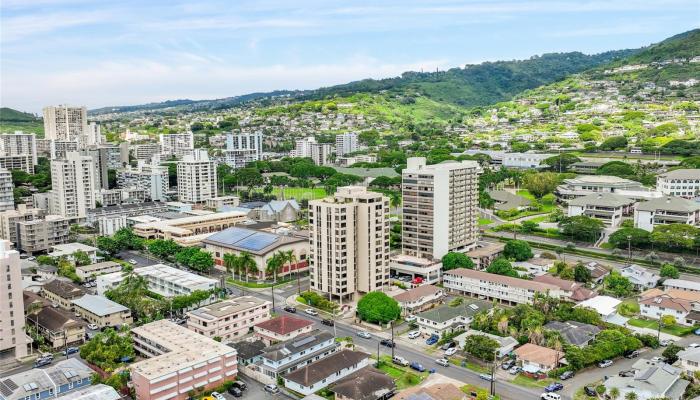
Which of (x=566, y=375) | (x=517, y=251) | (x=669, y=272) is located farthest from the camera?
(x=517, y=251)

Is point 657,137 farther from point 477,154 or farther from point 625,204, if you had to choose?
point 625,204

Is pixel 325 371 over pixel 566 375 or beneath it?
over

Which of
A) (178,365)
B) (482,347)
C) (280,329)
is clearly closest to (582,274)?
(482,347)

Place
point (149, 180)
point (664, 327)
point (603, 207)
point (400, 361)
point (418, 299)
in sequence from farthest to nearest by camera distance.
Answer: point (149, 180) < point (603, 207) < point (418, 299) < point (664, 327) < point (400, 361)

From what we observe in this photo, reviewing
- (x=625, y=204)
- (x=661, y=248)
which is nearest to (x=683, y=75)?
(x=625, y=204)

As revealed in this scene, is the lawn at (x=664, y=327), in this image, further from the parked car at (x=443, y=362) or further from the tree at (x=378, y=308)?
the tree at (x=378, y=308)

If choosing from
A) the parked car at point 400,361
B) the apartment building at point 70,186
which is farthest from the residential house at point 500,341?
the apartment building at point 70,186

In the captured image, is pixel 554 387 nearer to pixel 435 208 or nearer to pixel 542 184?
pixel 435 208
